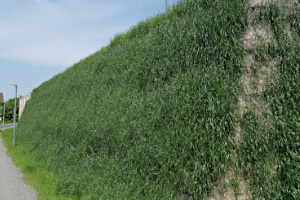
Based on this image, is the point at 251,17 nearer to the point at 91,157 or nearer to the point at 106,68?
the point at 91,157

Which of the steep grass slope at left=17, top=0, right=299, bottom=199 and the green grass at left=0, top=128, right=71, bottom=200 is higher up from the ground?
the steep grass slope at left=17, top=0, right=299, bottom=199

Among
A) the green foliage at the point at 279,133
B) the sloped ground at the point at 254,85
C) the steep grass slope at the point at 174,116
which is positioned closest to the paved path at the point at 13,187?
the steep grass slope at the point at 174,116

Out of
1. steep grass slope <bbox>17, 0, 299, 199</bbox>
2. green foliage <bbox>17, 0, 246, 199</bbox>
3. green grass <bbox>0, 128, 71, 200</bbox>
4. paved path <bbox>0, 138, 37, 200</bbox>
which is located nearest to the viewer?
steep grass slope <bbox>17, 0, 299, 199</bbox>

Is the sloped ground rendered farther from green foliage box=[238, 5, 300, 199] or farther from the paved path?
the paved path

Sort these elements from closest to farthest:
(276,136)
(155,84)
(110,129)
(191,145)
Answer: (276,136)
(191,145)
(155,84)
(110,129)

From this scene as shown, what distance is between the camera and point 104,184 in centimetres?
808

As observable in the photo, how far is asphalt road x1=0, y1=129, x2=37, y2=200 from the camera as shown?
28.3 ft

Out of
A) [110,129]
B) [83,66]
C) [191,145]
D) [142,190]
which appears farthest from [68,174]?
[83,66]

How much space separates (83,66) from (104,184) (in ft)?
38.3

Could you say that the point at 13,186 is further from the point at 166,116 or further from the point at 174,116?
the point at 174,116

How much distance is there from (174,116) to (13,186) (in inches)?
277

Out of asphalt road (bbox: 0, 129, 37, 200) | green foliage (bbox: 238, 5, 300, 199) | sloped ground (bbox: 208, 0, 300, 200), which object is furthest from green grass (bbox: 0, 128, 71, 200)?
green foliage (bbox: 238, 5, 300, 199)

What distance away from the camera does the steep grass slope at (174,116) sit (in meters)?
5.94

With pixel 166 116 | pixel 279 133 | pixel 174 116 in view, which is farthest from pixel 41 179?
pixel 279 133
